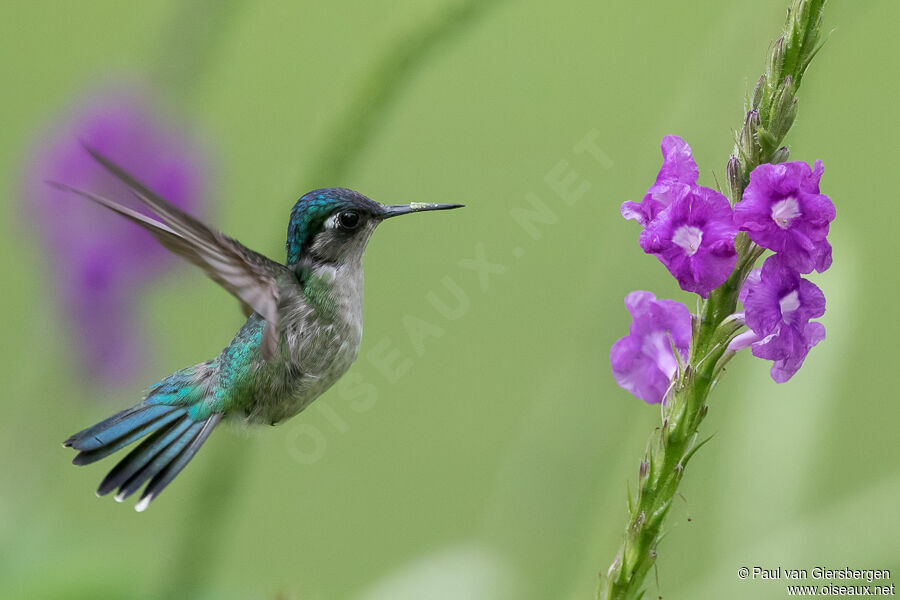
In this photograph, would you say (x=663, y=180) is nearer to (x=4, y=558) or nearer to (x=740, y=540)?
(x=740, y=540)

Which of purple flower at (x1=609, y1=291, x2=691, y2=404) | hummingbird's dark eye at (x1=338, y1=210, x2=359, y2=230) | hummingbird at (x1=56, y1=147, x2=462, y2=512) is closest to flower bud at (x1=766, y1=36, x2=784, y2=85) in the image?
purple flower at (x1=609, y1=291, x2=691, y2=404)

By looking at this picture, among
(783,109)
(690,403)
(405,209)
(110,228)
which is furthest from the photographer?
(110,228)

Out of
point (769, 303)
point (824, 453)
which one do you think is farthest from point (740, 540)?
point (769, 303)

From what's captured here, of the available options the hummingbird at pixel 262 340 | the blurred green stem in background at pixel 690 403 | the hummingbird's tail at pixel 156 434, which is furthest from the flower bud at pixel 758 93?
the hummingbird's tail at pixel 156 434

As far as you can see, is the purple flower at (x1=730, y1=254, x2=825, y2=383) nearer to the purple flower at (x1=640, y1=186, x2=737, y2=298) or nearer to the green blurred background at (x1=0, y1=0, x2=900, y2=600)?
the purple flower at (x1=640, y1=186, x2=737, y2=298)

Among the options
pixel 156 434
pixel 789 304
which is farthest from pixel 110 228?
pixel 789 304

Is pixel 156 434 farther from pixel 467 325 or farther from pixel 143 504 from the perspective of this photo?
pixel 467 325

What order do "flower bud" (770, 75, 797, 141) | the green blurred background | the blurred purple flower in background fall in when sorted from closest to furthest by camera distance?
"flower bud" (770, 75, 797, 141) < the green blurred background < the blurred purple flower in background

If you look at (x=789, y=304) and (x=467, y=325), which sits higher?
(x=467, y=325)
